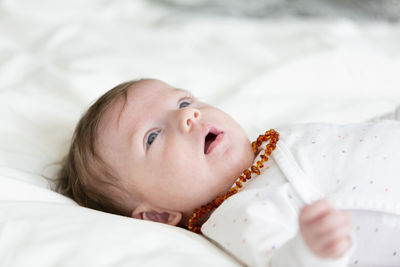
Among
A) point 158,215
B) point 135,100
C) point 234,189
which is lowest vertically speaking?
point 158,215

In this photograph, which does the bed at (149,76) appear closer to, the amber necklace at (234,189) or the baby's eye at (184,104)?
the amber necklace at (234,189)

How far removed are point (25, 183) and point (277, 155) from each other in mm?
521

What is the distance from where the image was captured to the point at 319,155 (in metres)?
0.99

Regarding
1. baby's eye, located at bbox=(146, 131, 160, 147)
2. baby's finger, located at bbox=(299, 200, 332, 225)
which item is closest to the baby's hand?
baby's finger, located at bbox=(299, 200, 332, 225)

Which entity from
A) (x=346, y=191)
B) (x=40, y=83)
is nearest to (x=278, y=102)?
(x=346, y=191)

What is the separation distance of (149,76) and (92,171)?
0.53 meters

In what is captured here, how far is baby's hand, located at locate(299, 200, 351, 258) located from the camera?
2.21 feet

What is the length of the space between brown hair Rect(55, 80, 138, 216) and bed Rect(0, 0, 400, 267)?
65mm

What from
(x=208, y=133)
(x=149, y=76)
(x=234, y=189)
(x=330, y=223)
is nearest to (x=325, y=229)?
(x=330, y=223)

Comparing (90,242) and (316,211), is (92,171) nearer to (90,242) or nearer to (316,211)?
(90,242)

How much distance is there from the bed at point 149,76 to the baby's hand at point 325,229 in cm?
20

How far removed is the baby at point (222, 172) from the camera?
0.89 meters

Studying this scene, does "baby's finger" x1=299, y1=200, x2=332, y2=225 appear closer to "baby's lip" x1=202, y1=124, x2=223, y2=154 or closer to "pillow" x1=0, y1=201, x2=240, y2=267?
"pillow" x1=0, y1=201, x2=240, y2=267

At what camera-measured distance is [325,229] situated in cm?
68
